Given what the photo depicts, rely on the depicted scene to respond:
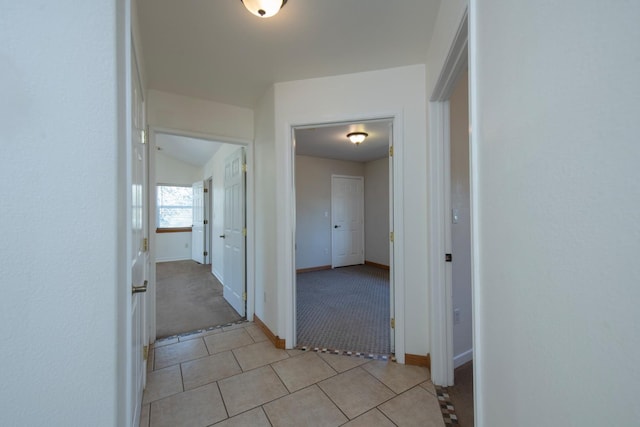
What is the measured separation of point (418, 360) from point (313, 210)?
3815 mm

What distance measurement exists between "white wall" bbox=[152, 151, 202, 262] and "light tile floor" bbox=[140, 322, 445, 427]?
4.86 meters

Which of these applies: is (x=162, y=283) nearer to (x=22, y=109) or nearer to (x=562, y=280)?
(x=22, y=109)

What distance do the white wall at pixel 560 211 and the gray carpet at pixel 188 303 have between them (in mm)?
2826

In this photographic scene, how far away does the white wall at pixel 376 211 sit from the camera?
549 cm

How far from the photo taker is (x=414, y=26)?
5.33ft

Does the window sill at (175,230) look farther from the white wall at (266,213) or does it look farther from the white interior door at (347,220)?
the white wall at (266,213)

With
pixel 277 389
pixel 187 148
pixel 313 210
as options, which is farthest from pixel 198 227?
pixel 277 389

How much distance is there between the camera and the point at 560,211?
1.87ft

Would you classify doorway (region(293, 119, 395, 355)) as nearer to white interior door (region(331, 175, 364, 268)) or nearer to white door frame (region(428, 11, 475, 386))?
white interior door (region(331, 175, 364, 268))

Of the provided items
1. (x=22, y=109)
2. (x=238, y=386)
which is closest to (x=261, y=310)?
(x=238, y=386)

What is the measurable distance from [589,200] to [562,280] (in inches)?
7.5

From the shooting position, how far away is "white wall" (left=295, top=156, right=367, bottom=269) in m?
5.29

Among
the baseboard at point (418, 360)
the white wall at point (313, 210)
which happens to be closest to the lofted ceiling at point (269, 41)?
the baseboard at point (418, 360)

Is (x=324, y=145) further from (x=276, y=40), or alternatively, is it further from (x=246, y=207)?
(x=276, y=40)
